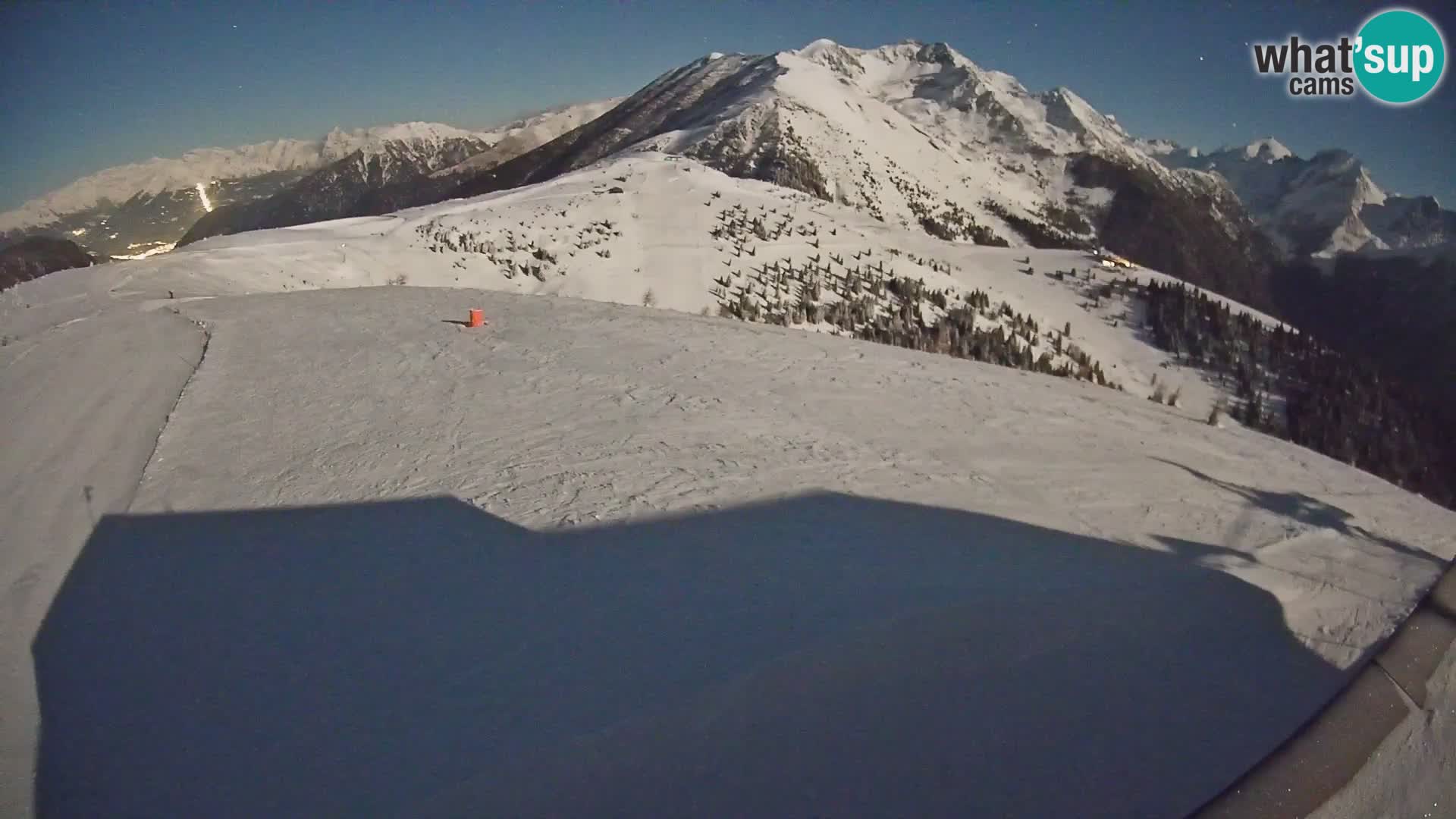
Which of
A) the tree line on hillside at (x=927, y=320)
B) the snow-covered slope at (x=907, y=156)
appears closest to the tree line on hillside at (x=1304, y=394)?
the tree line on hillside at (x=927, y=320)

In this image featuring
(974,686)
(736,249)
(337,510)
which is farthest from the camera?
(736,249)

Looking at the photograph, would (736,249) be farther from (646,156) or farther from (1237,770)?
(646,156)

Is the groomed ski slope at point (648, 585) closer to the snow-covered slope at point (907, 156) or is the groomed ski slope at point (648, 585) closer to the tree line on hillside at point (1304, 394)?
the tree line on hillside at point (1304, 394)

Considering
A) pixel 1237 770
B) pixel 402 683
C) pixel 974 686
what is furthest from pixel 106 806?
pixel 1237 770

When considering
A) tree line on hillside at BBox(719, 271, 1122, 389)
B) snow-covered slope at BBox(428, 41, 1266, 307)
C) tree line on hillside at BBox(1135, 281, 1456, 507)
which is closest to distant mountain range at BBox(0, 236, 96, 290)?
tree line on hillside at BBox(719, 271, 1122, 389)

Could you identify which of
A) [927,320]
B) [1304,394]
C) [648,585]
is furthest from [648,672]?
[1304,394]

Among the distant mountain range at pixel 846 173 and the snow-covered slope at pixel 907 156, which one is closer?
the distant mountain range at pixel 846 173

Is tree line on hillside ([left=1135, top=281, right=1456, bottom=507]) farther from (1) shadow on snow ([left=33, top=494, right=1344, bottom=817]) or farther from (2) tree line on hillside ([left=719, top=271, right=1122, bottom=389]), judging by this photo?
(1) shadow on snow ([left=33, top=494, right=1344, bottom=817])
